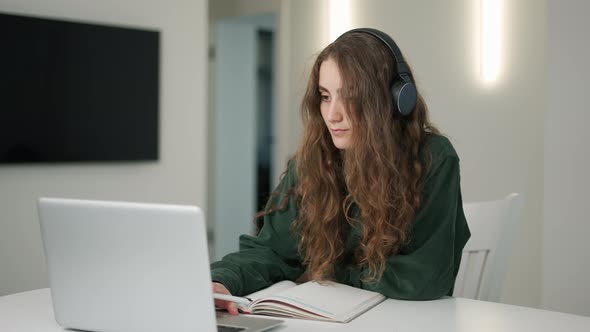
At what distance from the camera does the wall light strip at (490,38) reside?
380 cm

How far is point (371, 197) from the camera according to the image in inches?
62.6

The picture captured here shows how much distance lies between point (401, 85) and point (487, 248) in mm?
582

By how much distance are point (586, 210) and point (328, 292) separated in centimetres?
178

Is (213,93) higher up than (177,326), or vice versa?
(213,93)

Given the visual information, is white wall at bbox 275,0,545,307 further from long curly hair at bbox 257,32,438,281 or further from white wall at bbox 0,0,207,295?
long curly hair at bbox 257,32,438,281

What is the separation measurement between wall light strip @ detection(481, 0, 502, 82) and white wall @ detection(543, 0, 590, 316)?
852 millimetres

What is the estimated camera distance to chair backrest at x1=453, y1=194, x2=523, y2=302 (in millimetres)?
1894

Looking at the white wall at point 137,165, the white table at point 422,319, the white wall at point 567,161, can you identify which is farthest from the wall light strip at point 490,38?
the white table at point 422,319

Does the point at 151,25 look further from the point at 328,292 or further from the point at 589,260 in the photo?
the point at 328,292

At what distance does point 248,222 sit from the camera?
6488 mm

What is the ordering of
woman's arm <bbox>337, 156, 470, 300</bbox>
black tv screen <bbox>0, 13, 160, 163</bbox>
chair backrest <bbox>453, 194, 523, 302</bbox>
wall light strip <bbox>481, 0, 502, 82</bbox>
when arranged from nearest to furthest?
woman's arm <bbox>337, 156, 470, 300</bbox> < chair backrest <bbox>453, 194, 523, 302</bbox> < black tv screen <bbox>0, 13, 160, 163</bbox> < wall light strip <bbox>481, 0, 502, 82</bbox>

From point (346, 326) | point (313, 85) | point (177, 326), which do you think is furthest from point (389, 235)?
point (177, 326)

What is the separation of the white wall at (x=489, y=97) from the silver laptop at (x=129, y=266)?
7.23ft

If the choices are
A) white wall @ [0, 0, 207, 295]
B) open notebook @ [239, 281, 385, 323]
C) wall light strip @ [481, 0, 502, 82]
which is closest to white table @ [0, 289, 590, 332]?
open notebook @ [239, 281, 385, 323]
